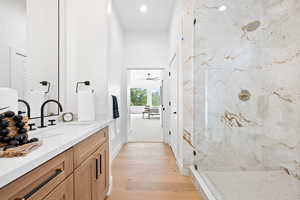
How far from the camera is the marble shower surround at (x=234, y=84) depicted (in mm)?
2402

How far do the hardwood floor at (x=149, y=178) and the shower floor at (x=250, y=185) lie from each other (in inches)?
9.6

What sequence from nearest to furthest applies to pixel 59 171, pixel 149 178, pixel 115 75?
pixel 59 171 < pixel 149 178 < pixel 115 75

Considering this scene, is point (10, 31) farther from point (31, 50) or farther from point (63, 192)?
point (63, 192)

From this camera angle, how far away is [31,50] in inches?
60.1

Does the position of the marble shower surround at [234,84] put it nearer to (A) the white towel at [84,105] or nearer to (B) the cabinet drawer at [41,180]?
(A) the white towel at [84,105]

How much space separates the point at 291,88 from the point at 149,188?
7.30 ft

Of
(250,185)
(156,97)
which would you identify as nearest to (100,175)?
(250,185)

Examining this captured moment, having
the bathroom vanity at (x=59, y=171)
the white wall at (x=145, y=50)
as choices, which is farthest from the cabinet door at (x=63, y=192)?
the white wall at (x=145, y=50)

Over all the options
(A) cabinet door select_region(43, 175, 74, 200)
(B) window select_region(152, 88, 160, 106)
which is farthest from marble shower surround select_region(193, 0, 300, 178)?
(B) window select_region(152, 88, 160, 106)

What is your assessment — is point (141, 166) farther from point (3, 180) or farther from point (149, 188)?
point (3, 180)

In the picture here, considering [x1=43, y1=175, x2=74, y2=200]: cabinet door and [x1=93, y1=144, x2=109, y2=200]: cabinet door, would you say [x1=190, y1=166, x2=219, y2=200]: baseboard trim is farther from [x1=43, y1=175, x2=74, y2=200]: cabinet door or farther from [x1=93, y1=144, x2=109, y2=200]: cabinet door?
[x1=43, y1=175, x2=74, y2=200]: cabinet door

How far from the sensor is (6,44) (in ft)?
4.00

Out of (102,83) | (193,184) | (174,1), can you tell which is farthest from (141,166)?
→ (174,1)

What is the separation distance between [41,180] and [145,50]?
411 centimetres
